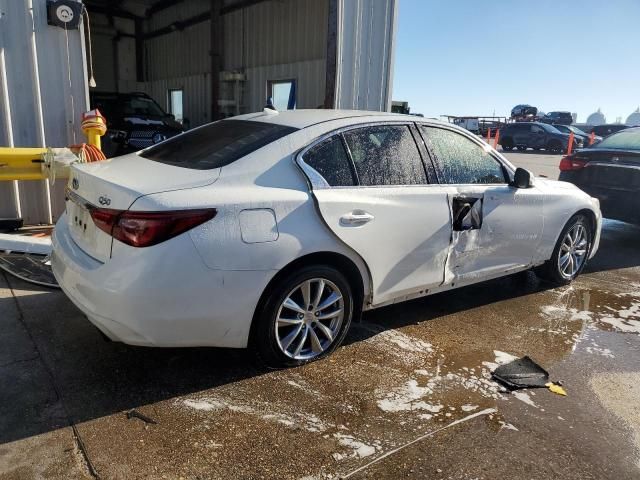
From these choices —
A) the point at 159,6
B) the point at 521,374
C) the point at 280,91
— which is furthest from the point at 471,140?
the point at 159,6

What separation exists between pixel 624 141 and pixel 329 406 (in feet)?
21.7

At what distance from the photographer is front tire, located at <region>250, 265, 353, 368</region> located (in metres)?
2.96

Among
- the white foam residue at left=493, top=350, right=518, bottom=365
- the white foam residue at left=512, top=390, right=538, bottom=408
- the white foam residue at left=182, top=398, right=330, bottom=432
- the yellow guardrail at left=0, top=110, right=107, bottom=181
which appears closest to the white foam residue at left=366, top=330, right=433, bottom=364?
the white foam residue at left=493, top=350, right=518, bottom=365

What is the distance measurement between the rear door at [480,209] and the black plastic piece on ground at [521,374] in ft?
2.48

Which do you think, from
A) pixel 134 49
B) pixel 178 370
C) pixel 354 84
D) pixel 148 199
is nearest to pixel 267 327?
pixel 178 370

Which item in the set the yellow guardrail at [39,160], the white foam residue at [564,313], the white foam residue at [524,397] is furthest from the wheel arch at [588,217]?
the yellow guardrail at [39,160]

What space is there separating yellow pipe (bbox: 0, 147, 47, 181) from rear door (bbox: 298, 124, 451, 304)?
12.5 ft

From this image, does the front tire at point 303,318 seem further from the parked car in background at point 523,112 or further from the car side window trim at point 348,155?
the parked car in background at point 523,112

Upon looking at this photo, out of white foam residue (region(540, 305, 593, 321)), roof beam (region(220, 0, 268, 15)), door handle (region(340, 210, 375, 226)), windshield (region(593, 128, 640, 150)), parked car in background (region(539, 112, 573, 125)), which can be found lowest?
white foam residue (region(540, 305, 593, 321))

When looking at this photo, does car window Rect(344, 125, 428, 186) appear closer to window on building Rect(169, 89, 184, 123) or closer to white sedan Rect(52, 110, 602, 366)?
white sedan Rect(52, 110, 602, 366)

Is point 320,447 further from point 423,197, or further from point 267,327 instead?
point 423,197

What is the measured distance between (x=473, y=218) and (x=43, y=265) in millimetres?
3751

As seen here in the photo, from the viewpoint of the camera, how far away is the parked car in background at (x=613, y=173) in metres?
6.68

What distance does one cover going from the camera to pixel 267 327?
2967 mm
